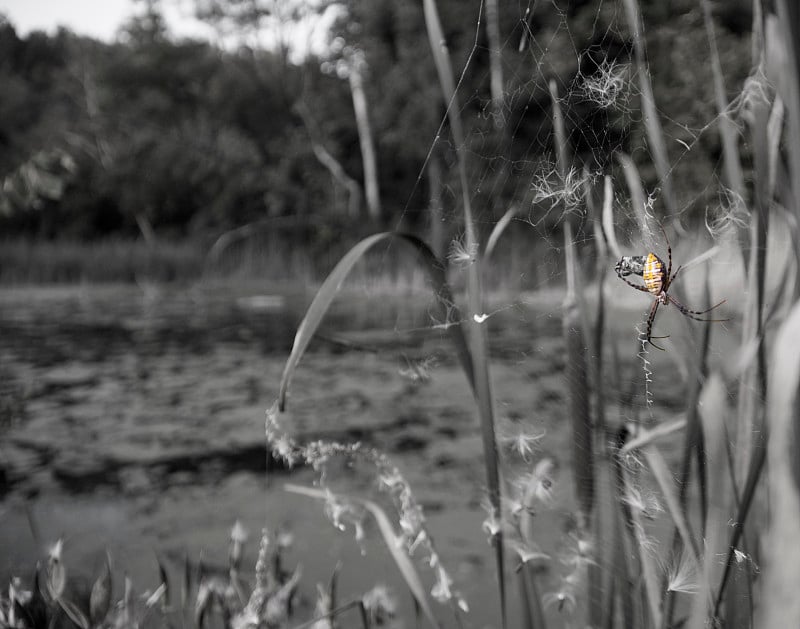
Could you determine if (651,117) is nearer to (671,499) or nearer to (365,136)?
(671,499)

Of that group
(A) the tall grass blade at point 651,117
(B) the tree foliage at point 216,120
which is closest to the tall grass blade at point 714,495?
(A) the tall grass blade at point 651,117

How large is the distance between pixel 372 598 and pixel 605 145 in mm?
860

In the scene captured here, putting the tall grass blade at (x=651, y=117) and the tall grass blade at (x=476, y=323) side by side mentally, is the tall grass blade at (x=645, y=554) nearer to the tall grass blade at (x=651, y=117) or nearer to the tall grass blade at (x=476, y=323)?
the tall grass blade at (x=476, y=323)

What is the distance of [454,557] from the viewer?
151cm

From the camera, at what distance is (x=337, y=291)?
1.91 ft

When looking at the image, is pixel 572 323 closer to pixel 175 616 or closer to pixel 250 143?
pixel 175 616

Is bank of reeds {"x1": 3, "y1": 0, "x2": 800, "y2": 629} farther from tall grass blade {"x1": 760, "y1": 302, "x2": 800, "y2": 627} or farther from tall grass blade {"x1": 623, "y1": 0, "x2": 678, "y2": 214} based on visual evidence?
tall grass blade {"x1": 760, "y1": 302, "x2": 800, "y2": 627}

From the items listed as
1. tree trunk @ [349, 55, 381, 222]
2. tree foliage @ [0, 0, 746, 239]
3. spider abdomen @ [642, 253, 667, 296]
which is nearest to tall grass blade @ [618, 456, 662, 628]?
spider abdomen @ [642, 253, 667, 296]

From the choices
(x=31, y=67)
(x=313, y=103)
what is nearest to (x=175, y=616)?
(x=313, y=103)

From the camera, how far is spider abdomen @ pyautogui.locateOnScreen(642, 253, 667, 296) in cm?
49

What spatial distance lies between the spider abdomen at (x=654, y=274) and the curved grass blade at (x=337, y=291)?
0.64ft

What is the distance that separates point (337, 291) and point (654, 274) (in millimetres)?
255

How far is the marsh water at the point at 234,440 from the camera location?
1.48m

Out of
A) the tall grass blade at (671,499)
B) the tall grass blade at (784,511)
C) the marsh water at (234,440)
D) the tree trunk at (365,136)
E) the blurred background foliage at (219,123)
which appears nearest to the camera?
the tall grass blade at (784,511)
